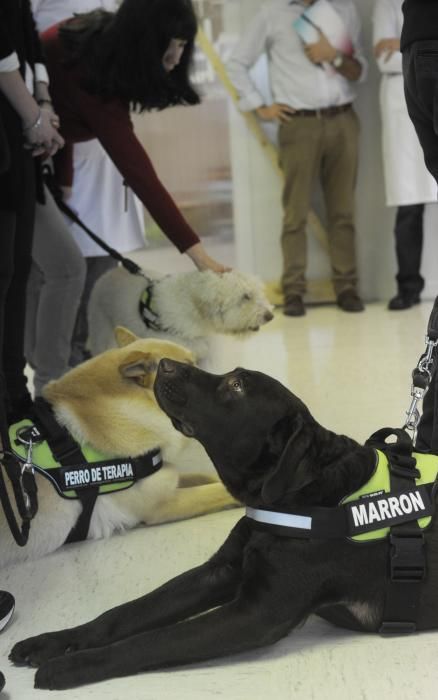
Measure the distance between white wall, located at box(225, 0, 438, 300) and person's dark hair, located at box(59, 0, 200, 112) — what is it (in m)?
2.83

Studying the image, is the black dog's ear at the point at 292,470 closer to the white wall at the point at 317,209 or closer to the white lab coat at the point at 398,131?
the white lab coat at the point at 398,131

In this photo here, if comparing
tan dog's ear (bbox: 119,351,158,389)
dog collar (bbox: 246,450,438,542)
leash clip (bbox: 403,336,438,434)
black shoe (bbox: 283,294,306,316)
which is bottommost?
black shoe (bbox: 283,294,306,316)

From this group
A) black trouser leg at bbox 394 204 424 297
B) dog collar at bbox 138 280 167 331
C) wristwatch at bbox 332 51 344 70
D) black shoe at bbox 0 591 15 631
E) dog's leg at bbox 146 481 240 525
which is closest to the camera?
black shoe at bbox 0 591 15 631

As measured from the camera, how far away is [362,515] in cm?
150

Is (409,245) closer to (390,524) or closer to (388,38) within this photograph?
(388,38)

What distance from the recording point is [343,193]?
5.30 m

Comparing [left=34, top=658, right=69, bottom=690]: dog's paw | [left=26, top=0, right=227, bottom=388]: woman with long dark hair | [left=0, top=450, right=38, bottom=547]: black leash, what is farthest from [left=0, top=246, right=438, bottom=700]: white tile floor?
[left=26, top=0, right=227, bottom=388]: woman with long dark hair

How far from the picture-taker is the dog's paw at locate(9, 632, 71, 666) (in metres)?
1.53

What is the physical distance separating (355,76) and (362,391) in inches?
104

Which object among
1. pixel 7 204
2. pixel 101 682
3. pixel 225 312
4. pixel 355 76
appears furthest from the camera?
pixel 355 76

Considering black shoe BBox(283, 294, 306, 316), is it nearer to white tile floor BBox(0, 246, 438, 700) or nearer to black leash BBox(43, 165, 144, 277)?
white tile floor BBox(0, 246, 438, 700)

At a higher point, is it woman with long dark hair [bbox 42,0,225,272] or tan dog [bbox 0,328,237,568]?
woman with long dark hair [bbox 42,0,225,272]

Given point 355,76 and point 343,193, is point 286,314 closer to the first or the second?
point 343,193

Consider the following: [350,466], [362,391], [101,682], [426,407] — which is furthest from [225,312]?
[101,682]
